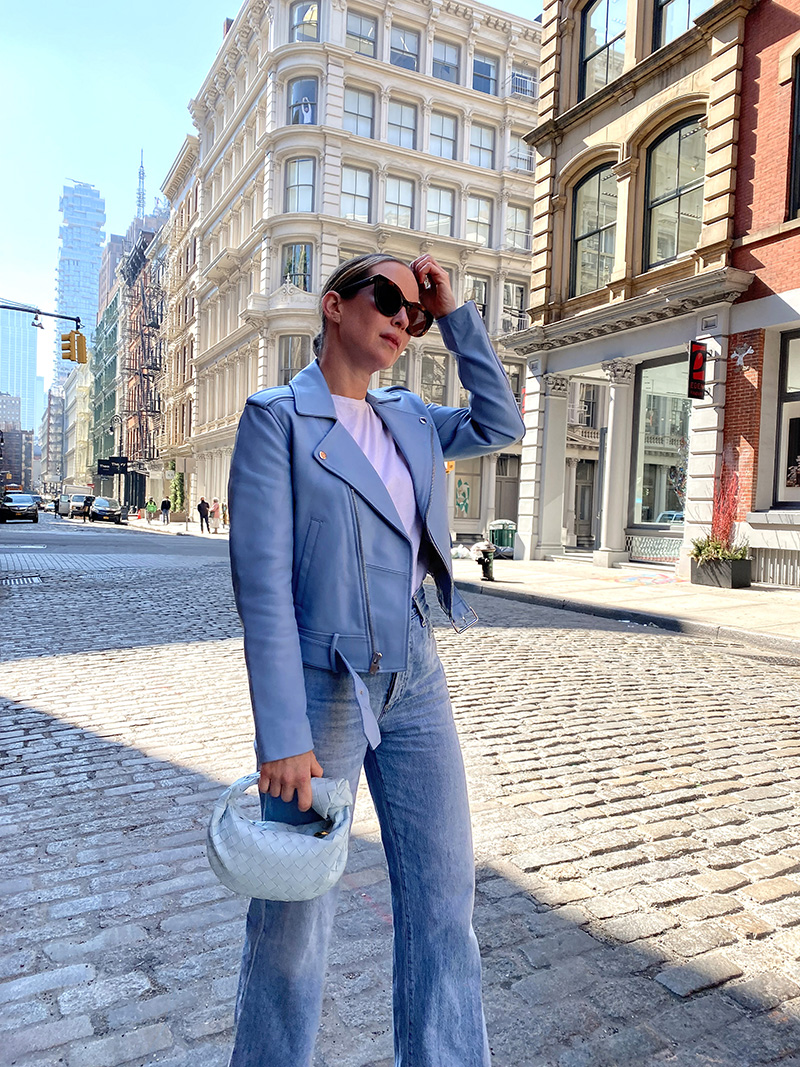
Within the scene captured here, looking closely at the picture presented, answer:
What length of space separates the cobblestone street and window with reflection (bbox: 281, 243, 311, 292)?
3139cm

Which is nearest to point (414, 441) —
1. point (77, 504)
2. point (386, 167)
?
point (386, 167)

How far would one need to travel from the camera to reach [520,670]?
7.59 m

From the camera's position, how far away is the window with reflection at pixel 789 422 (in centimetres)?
1489

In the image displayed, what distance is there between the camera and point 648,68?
58.7 ft

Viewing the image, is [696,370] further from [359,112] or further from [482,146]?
[482,146]

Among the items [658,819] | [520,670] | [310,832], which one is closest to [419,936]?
[310,832]

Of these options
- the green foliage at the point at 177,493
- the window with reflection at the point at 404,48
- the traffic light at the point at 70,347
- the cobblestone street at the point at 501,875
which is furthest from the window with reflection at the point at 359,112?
the cobblestone street at the point at 501,875

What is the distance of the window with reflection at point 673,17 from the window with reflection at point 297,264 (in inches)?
796

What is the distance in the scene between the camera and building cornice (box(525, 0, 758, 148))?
15.7 metres

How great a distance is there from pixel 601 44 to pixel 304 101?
18941mm

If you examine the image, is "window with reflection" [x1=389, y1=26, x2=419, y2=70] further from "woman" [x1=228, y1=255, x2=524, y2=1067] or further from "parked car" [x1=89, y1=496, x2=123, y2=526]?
"woman" [x1=228, y1=255, x2=524, y2=1067]

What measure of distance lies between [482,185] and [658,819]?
3867 centimetres

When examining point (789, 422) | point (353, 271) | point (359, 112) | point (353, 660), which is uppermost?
point (359, 112)

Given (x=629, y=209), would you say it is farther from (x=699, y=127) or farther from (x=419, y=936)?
(x=419, y=936)
